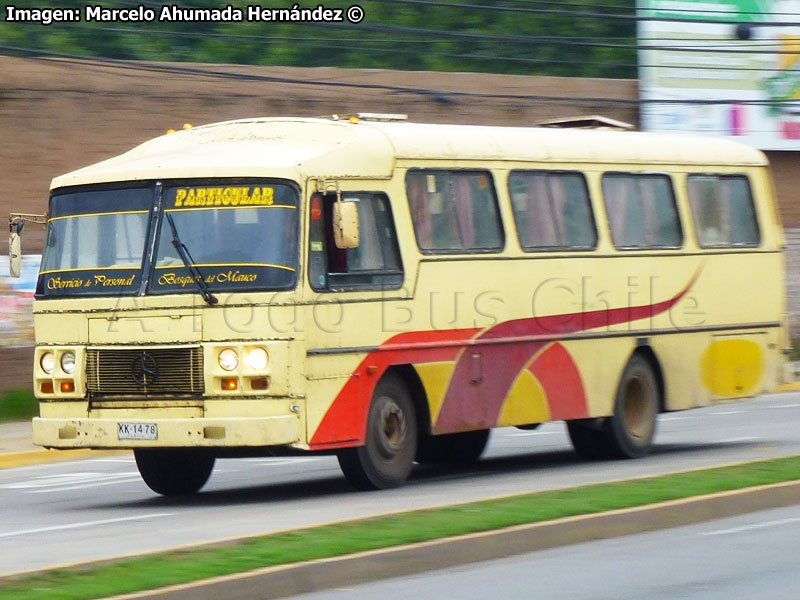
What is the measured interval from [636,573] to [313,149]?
5.31 meters

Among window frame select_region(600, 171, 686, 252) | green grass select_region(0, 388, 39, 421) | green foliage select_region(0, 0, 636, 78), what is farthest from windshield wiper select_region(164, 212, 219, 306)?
green foliage select_region(0, 0, 636, 78)

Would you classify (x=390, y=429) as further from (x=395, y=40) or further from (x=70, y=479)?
(x=395, y=40)

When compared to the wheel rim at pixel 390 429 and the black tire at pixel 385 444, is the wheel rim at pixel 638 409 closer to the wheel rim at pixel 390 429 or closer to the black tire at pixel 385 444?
the black tire at pixel 385 444

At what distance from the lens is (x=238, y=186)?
13.0 meters

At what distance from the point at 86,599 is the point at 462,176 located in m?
7.57

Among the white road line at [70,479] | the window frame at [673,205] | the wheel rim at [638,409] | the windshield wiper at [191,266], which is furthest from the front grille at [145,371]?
the wheel rim at [638,409]

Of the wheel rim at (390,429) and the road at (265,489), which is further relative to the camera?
the wheel rim at (390,429)

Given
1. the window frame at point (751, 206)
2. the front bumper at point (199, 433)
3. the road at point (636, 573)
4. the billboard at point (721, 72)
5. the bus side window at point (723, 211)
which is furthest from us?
the billboard at point (721, 72)

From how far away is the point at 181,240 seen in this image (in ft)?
42.7

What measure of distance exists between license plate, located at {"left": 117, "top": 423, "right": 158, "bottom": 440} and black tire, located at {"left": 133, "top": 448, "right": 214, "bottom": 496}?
1151 mm

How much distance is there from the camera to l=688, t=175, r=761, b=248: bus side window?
17281 millimetres

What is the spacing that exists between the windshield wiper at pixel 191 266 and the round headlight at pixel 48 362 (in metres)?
1.43

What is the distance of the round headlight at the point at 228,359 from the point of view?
12.6 meters

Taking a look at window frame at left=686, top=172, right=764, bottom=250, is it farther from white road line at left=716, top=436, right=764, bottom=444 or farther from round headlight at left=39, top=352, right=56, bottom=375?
round headlight at left=39, top=352, right=56, bottom=375
